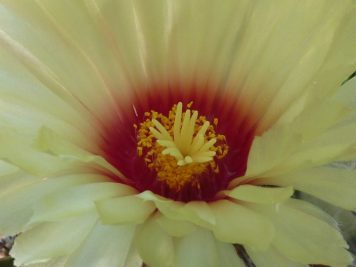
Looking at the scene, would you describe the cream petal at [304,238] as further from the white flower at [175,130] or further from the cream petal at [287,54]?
the cream petal at [287,54]

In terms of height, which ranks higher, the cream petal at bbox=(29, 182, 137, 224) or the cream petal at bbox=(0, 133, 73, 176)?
the cream petal at bbox=(0, 133, 73, 176)

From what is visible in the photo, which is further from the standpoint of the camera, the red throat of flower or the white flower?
the red throat of flower

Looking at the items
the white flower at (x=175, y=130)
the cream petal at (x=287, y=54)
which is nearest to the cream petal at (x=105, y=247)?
the white flower at (x=175, y=130)

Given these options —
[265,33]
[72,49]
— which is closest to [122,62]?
[72,49]

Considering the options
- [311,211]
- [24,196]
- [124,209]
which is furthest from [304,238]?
[24,196]

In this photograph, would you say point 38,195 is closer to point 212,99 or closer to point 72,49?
point 72,49

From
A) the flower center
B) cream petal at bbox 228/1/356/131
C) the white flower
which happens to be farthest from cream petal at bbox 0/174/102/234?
cream petal at bbox 228/1/356/131

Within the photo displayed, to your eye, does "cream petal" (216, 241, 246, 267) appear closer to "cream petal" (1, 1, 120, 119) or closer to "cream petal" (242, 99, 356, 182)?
"cream petal" (242, 99, 356, 182)
